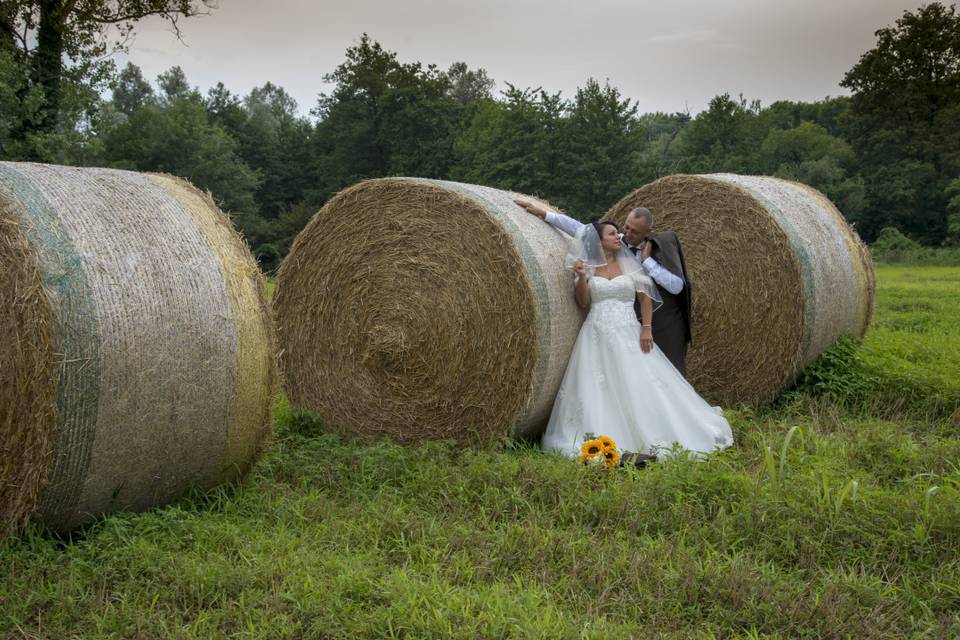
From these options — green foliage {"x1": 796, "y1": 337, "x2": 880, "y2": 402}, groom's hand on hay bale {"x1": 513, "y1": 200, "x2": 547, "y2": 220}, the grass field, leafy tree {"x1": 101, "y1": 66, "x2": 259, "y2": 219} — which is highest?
leafy tree {"x1": 101, "y1": 66, "x2": 259, "y2": 219}

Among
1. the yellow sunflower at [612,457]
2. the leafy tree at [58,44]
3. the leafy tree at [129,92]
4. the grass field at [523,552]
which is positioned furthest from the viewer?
the leafy tree at [129,92]

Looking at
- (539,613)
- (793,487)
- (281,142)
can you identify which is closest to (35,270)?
(539,613)

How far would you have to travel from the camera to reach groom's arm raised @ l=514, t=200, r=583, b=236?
23.2 feet

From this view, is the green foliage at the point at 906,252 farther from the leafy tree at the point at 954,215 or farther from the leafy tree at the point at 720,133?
the leafy tree at the point at 720,133

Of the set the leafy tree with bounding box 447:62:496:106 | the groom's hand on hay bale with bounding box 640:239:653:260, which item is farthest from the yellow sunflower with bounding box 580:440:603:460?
the leafy tree with bounding box 447:62:496:106

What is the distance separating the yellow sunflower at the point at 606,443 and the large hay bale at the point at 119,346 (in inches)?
89.7

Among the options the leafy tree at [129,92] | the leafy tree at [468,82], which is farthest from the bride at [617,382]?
the leafy tree at [129,92]

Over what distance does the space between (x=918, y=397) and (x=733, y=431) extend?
200 cm

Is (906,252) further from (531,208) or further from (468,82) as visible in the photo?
(468,82)

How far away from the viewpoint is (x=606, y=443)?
6.10m

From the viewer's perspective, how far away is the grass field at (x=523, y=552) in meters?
3.60

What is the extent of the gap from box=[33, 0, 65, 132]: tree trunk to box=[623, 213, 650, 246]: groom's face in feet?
60.9

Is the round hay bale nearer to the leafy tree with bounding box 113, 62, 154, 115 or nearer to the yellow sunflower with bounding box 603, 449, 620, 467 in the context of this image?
the yellow sunflower with bounding box 603, 449, 620, 467

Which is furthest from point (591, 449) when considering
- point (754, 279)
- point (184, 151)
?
point (184, 151)
